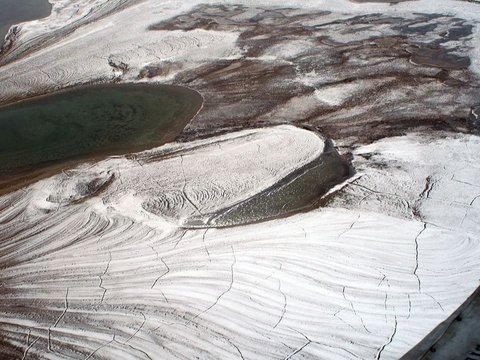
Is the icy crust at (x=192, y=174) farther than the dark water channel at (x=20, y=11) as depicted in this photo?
No

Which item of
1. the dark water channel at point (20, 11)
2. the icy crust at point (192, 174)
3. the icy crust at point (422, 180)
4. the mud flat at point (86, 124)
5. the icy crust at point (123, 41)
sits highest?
the dark water channel at point (20, 11)

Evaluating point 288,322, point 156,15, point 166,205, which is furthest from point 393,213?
point 156,15

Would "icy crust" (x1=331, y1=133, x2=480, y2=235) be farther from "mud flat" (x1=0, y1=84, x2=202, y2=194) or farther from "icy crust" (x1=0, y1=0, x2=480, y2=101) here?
"icy crust" (x1=0, y1=0, x2=480, y2=101)

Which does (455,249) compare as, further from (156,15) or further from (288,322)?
→ (156,15)

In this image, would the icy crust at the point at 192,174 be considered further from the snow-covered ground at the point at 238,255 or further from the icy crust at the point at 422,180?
the icy crust at the point at 422,180

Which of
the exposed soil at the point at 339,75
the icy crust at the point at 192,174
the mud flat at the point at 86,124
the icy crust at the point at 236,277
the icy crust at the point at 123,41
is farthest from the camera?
the icy crust at the point at 123,41

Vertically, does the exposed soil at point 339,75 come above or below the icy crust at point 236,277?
above

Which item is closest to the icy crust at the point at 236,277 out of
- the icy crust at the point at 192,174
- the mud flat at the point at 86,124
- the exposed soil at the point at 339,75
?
the icy crust at the point at 192,174

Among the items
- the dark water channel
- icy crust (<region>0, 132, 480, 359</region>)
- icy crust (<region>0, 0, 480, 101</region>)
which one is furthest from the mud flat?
the dark water channel
